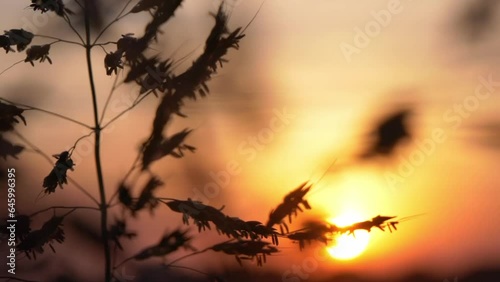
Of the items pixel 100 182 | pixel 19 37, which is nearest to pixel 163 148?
pixel 100 182

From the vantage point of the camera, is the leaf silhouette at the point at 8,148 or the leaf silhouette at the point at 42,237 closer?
the leaf silhouette at the point at 42,237

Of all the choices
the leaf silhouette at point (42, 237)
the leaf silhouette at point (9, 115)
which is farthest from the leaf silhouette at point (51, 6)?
the leaf silhouette at point (42, 237)

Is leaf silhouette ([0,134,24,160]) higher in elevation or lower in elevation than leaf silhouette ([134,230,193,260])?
higher

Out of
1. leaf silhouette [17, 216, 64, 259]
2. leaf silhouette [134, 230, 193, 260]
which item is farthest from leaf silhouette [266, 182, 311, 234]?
leaf silhouette [17, 216, 64, 259]

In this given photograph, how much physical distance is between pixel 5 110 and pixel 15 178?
0.50m

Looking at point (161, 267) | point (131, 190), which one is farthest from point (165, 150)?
point (161, 267)

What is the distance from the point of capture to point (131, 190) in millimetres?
5977

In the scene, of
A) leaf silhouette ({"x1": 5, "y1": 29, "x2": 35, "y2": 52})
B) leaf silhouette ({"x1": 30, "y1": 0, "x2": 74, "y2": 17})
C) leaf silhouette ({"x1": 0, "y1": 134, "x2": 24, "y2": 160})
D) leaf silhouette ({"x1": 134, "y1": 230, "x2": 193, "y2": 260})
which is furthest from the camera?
leaf silhouette ({"x1": 0, "y1": 134, "x2": 24, "y2": 160})

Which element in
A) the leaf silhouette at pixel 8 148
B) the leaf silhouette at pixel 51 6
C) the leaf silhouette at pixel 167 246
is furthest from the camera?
the leaf silhouette at pixel 8 148

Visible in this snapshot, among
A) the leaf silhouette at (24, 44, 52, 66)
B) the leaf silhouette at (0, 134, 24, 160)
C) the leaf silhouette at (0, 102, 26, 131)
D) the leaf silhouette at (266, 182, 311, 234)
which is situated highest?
the leaf silhouette at (24, 44, 52, 66)

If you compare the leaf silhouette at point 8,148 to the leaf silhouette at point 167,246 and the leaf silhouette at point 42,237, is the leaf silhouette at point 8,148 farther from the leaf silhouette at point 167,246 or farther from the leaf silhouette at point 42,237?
the leaf silhouette at point 167,246

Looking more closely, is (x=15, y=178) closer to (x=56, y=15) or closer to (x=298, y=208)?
(x=56, y=15)

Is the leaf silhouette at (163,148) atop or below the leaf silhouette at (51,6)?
below

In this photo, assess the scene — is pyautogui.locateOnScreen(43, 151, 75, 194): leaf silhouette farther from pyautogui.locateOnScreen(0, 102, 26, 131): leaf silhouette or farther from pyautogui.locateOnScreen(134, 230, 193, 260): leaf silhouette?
pyautogui.locateOnScreen(134, 230, 193, 260): leaf silhouette
